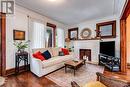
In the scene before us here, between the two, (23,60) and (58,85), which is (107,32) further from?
(23,60)

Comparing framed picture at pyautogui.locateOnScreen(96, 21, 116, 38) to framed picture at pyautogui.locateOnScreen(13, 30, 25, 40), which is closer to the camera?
framed picture at pyautogui.locateOnScreen(13, 30, 25, 40)

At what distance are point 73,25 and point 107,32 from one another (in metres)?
2.51

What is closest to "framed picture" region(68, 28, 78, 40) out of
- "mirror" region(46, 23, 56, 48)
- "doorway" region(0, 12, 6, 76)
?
"mirror" region(46, 23, 56, 48)

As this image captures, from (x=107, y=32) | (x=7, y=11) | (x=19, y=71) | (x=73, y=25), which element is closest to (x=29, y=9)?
(x=7, y=11)

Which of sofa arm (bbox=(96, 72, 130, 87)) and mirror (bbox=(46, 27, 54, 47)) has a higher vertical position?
mirror (bbox=(46, 27, 54, 47))

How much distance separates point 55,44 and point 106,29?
3.18 m

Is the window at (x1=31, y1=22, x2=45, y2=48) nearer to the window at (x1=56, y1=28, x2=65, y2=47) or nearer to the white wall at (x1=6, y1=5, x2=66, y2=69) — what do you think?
the white wall at (x1=6, y1=5, x2=66, y2=69)

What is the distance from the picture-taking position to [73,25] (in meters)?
6.92

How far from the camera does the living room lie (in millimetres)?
3352

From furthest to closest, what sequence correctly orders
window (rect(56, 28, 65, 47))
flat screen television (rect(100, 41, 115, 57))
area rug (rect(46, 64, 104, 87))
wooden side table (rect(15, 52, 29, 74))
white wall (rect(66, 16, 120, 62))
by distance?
window (rect(56, 28, 65, 47))
white wall (rect(66, 16, 120, 62))
flat screen television (rect(100, 41, 115, 57))
wooden side table (rect(15, 52, 29, 74))
area rug (rect(46, 64, 104, 87))

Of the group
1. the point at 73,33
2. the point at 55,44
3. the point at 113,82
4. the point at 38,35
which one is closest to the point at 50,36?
the point at 55,44

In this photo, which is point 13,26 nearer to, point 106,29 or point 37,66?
point 37,66

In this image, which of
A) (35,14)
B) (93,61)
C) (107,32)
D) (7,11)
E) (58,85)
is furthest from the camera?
(93,61)

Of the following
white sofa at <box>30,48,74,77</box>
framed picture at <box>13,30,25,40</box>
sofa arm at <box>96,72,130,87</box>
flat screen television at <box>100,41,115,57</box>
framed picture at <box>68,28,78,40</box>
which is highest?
framed picture at <box>68,28,78,40</box>
